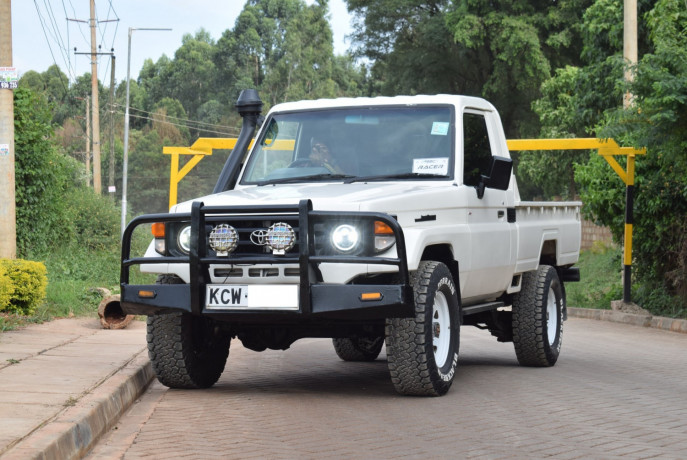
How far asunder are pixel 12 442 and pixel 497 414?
11.4 ft

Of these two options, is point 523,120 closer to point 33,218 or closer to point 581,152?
point 581,152

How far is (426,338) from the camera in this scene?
798 cm

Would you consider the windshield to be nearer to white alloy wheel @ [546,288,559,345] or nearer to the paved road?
the paved road

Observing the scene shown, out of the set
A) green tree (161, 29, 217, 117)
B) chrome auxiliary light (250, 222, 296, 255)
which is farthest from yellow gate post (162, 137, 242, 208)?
green tree (161, 29, 217, 117)

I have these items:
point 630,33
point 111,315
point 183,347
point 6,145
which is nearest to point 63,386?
point 183,347

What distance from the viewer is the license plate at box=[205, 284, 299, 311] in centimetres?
775

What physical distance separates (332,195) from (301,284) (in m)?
→ 0.83

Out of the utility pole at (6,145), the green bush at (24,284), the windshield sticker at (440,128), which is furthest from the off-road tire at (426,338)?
the utility pole at (6,145)

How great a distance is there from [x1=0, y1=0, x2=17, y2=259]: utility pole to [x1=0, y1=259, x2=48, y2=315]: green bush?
5.54 feet

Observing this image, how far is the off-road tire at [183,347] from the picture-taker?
28.4ft

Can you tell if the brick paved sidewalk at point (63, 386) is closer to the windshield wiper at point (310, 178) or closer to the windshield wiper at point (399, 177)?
the windshield wiper at point (310, 178)

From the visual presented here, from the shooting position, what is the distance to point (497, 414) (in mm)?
7809

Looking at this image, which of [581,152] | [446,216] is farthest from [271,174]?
[581,152]

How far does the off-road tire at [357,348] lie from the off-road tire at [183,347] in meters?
2.32
